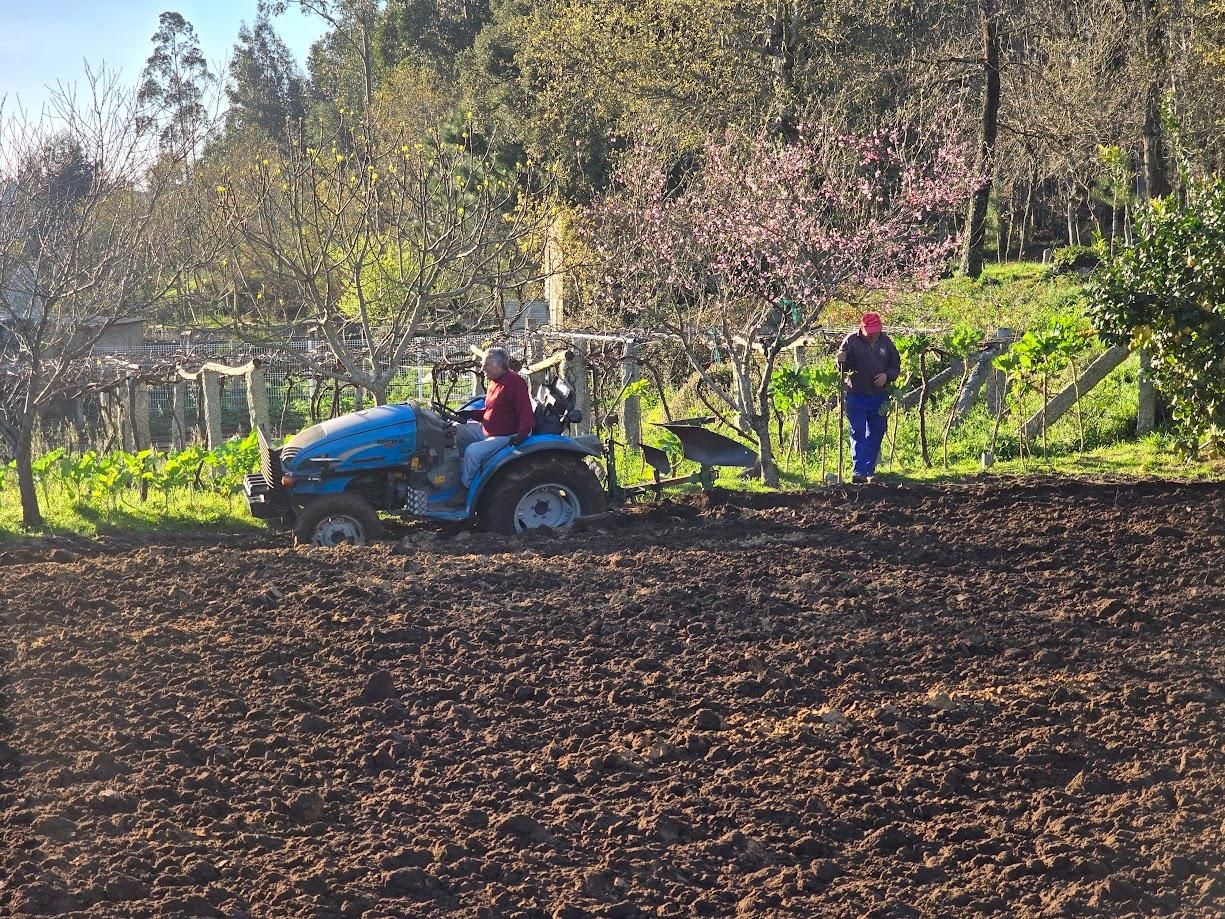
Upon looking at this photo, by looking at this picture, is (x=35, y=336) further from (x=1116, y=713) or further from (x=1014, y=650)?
(x=1116, y=713)

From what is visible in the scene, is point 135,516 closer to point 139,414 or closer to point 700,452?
point 700,452

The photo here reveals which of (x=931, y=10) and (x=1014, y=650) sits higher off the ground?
(x=931, y=10)

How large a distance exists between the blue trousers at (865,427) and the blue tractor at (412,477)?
2.82 metres

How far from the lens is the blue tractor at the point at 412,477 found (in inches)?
392

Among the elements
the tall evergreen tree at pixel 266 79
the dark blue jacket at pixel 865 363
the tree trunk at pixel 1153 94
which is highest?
the tall evergreen tree at pixel 266 79

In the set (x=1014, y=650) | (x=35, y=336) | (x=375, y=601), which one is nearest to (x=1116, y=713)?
(x=1014, y=650)

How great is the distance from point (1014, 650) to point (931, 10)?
28.7m

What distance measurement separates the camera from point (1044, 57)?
36062 mm

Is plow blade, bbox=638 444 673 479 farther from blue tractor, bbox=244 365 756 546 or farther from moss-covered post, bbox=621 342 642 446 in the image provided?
moss-covered post, bbox=621 342 642 446

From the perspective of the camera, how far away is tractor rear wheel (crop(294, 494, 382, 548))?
32.5ft

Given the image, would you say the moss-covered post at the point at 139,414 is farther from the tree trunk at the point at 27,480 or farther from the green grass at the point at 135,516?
the tree trunk at the point at 27,480

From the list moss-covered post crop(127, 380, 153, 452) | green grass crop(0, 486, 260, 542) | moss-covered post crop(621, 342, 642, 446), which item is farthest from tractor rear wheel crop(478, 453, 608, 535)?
moss-covered post crop(127, 380, 153, 452)

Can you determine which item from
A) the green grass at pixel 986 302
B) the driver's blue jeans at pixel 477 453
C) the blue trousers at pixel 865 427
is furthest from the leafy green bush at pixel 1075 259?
the driver's blue jeans at pixel 477 453

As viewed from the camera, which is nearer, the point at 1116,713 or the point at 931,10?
the point at 1116,713
